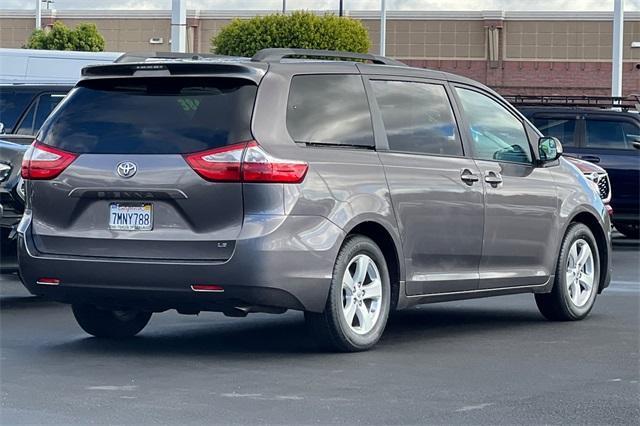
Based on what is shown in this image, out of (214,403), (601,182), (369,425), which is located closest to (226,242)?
(214,403)

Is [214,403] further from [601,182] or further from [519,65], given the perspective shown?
[519,65]

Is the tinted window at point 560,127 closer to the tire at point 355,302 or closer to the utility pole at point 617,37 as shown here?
the tire at point 355,302

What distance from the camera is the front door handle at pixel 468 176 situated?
992cm

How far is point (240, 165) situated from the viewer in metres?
8.50

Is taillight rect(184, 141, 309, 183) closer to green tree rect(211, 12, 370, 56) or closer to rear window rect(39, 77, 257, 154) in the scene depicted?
rear window rect(39, 77, 257, 154)

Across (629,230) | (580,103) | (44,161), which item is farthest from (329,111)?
(580,103)

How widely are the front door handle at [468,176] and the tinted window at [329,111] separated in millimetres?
878

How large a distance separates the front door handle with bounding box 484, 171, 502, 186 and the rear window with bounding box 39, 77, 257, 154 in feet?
6.99

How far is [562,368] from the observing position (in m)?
8.62

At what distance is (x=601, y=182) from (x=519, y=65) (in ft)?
166

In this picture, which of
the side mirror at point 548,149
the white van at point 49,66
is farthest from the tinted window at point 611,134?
the white van at point 49,66

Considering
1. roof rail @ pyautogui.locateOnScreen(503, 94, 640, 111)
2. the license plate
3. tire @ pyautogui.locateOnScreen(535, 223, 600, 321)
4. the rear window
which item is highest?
roof rail @ pyautogui.locateOnScreen(503, 94, 640, 111)

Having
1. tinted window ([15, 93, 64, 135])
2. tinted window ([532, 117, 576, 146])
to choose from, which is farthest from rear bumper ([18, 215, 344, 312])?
tinted window ([532, 117, 576, 146])

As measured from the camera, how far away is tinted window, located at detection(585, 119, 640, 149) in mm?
20234
